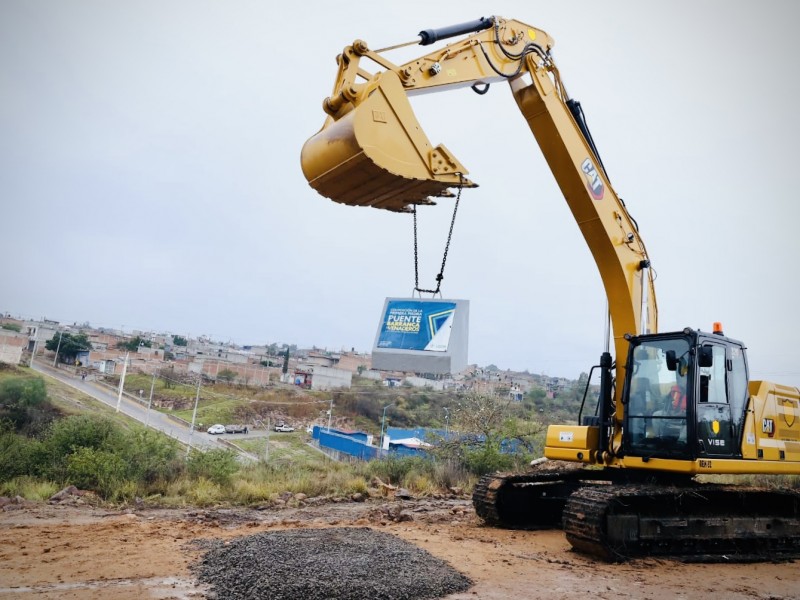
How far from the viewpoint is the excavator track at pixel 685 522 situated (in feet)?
22.1

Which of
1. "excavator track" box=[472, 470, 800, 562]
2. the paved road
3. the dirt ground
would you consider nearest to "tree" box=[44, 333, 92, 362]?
the paved road

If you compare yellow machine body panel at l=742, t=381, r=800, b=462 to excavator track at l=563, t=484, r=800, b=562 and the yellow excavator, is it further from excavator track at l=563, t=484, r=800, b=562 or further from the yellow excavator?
excavator track at l=563, t=484, r=800, b=562

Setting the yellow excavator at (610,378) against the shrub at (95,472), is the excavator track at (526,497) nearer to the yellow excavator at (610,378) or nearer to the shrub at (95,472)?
the yellow excavator at (610,378)

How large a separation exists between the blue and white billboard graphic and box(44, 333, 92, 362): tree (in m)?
45.0

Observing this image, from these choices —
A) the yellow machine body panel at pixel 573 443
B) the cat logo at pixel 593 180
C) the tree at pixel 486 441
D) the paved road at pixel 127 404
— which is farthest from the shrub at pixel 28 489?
the paved road at pixel 127 404

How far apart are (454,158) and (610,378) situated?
12.8 ft

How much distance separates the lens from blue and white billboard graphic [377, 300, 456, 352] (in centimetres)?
698

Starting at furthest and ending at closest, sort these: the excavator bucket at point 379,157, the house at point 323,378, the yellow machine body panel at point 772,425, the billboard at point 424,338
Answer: the house at point 323,378 → the yellow machine body panel at point 772,425 → the billboard at point 424,338 → the excavator bucket at point 379,157

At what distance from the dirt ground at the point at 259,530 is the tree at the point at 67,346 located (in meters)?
41.6

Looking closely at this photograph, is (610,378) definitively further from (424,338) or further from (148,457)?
(148,457)

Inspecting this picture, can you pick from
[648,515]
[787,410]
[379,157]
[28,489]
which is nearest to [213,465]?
[28,489]

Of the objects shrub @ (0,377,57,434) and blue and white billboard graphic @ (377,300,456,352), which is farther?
shrub @ (0,377,57,434)

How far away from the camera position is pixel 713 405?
7.23 meters

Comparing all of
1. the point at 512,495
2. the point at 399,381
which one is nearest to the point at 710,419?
the point at 512,495
